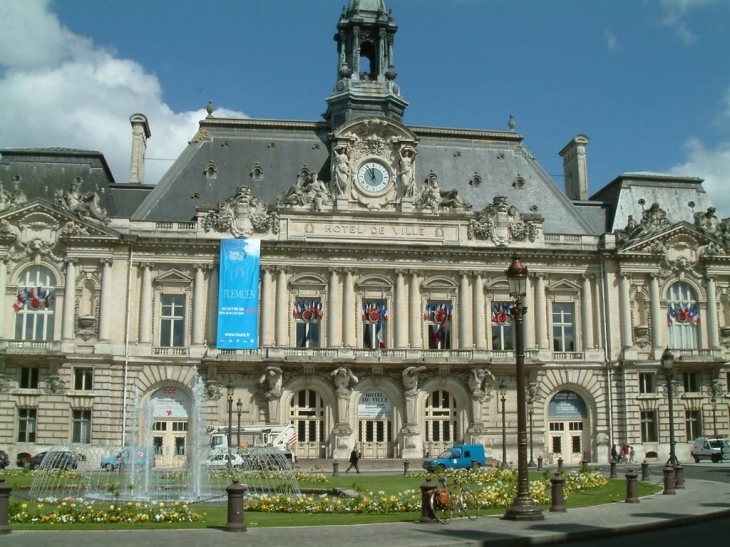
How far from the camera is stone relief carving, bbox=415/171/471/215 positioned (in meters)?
58.0

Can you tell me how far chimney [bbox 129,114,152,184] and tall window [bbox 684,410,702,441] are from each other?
130 ft

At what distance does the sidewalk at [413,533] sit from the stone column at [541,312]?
106ft

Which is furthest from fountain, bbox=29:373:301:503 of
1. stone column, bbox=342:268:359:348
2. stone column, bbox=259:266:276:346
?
stone column, bbox=342:268:359:348

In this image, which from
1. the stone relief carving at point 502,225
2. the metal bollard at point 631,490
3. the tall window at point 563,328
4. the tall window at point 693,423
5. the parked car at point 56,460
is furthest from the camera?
the tall window at point 563,328

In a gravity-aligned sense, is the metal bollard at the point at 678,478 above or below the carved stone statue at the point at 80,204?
below

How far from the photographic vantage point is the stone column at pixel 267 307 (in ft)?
181

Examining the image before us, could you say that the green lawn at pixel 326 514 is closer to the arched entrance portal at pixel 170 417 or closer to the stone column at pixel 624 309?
the arched entrance portal at pixel 170 417

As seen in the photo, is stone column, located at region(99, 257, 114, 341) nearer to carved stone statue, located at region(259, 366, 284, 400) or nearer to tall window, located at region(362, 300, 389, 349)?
carved stone statue, located at region(259, 366, 284, 400)

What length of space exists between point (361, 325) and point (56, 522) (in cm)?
3540

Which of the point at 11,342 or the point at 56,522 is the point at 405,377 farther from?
the point at 56,522

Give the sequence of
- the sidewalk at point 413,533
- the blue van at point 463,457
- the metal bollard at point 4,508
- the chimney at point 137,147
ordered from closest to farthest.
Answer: the sidewalk at point 413,533
the metal bollard at point 4,508
the blue van at point 463,457
the chimney at point 137,147

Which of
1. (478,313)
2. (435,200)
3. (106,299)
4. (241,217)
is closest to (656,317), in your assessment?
(478,313)

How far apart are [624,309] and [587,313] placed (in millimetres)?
2412

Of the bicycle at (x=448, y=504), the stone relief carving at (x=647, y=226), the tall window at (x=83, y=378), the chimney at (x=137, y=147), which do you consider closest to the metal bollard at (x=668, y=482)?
the bicycle at (x=448, y=504)
